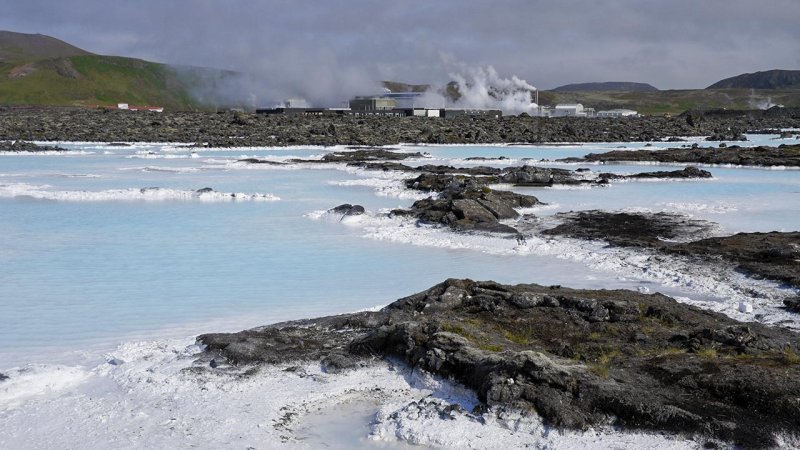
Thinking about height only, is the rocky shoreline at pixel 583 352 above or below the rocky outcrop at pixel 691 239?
above

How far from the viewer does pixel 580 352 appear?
5.93m

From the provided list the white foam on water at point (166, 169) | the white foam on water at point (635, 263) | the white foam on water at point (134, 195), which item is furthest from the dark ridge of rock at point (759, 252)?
the white foam on water at point (166, 169)

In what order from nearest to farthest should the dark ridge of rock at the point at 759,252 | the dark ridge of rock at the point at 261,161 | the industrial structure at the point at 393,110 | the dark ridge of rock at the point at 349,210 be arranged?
the dark ridge of rock at the point at 759,252
the dark ridge of rock at the point at 349,210
the dark ridge of rock at the point at 261,161
the industrial structure at the point at 393,110

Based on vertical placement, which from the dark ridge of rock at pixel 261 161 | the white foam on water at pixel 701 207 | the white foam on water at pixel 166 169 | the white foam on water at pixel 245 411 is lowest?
the white foam on water at pixel 701 207

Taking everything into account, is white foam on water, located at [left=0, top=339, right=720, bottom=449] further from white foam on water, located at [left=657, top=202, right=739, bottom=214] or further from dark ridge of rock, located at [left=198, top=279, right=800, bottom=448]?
white foam on water, located at [left=657, top=202, right=739, bottom=214]

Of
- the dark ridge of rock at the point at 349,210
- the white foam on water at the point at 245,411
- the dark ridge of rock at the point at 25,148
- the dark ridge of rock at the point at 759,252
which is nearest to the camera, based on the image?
the white foam on water at the point at 245,411

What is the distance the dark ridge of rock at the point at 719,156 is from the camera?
2727cm

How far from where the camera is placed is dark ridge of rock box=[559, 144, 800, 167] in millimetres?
27266

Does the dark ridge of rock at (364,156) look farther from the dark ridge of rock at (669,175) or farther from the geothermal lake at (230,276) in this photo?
the dark ridge of rock at (669,175)

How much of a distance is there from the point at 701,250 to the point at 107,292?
8.05 metres

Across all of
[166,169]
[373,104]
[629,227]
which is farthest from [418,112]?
[629,227]

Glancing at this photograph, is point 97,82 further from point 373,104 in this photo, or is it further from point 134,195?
point 134,195

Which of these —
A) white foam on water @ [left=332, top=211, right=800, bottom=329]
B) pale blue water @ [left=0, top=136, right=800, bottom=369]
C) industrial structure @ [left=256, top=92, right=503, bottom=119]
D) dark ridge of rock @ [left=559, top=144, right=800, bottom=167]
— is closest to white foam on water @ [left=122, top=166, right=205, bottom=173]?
pale blue water @ [left=0, top=136, right=800, bottom=369]

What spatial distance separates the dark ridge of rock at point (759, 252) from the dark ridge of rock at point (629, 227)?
0.74 metres
